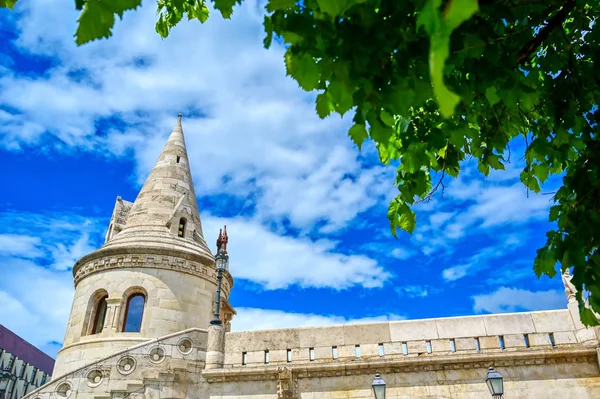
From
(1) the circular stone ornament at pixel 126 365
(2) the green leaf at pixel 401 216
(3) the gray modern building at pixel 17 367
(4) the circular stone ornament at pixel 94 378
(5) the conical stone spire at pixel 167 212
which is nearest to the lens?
(2) the green leaf at pixel 401 216

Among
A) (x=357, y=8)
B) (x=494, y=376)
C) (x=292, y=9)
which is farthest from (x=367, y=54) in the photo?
(x=494, y=376)

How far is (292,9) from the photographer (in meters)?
2.45

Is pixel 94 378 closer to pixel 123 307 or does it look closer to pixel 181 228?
pixel 123 307

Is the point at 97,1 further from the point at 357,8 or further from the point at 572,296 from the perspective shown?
the point at 572,296

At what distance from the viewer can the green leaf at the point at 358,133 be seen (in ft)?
8.68

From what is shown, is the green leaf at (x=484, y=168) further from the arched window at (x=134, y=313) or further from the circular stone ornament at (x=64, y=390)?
the arched window at (x=134, y=313)

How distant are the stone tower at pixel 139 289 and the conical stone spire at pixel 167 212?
0.05 m

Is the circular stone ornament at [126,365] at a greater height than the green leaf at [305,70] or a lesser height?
greater

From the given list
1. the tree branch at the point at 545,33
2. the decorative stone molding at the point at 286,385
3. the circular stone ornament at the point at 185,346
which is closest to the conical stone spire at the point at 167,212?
the circular stone ornament at the point at 185,346

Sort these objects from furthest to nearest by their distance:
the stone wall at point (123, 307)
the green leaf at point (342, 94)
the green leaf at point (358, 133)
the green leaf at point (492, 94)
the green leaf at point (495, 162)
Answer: the stone wall at point (123, 307) < the green leaf at point (495, 162) < the green leaf at point (492, 94) < the green leaf at point (358, 133) < the green leaf at point (342, 94)

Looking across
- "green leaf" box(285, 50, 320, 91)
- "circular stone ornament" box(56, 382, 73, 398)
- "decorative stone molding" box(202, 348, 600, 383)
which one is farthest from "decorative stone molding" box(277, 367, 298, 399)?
"green leaf" box(285, 50, 320, 91)

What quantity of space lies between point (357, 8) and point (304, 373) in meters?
10.1

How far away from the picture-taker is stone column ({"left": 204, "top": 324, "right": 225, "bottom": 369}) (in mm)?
11488

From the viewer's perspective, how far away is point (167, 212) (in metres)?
18.1
